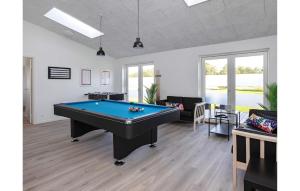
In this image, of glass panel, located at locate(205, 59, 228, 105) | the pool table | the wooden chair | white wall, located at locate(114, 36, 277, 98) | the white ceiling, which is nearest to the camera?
the pool table

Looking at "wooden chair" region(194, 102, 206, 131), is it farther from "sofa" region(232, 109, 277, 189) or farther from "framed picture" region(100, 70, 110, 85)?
"framed picture" region(100, 70, 110, 85)

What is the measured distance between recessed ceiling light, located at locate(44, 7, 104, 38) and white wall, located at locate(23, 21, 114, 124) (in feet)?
2.91

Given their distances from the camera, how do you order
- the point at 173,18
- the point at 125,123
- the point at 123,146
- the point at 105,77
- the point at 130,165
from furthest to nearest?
the point at 105,77
the point at 173,18
the point at 123,146
the point at 130,165
the point at 125,123

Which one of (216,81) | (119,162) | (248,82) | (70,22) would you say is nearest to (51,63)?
(70,22)

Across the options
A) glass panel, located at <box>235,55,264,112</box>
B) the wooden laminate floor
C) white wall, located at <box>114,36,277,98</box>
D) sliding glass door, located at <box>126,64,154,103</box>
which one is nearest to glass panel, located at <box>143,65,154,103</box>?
sliding glass door, located at <box>126,64,154,103</box>

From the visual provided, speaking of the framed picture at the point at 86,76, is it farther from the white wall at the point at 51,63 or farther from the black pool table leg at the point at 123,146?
the black pool table leg at the point at 123,146

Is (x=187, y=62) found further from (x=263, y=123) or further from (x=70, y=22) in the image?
(x=70, y=22)

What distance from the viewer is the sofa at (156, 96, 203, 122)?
517cm

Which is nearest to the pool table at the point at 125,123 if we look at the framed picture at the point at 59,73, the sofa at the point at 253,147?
the sofa at the point at 253,147

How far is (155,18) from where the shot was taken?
4.31 m

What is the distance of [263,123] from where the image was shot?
2.83 metres

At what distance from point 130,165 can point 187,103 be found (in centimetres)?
348
